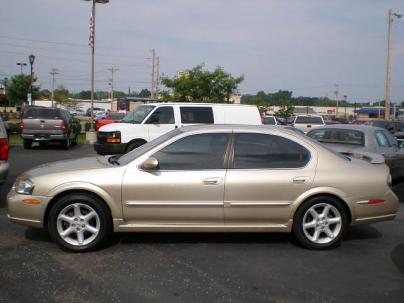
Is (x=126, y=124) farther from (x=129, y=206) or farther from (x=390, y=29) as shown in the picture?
(x=390, y=29)

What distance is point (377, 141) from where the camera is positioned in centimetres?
970

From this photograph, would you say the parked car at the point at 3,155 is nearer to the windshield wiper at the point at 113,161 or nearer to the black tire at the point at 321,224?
the windshield wiper at the point at 113,161

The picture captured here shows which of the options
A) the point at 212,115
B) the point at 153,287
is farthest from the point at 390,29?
the point at 153,287

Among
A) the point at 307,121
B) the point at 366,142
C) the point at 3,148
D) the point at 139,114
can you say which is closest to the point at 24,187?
the point at 3,148

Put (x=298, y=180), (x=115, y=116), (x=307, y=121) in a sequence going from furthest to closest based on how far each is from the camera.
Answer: (x=307, y=121) < (x=115, y=116) < (x=298, y=180)

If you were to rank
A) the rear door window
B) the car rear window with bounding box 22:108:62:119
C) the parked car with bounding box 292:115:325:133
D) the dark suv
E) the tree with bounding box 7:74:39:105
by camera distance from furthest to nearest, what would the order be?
the tree with bounding box 7:74:39:105, the parked car with bounding box 292:115:325:133, the car rear window with bounding box 22:108:62:119, the dark suv, the rear door window

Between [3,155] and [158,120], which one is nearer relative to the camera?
[3,155]

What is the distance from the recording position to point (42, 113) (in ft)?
62.2

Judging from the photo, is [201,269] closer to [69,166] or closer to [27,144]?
[69,166]

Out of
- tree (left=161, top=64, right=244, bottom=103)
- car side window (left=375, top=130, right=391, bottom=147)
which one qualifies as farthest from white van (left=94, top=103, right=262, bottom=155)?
tree (left=161, top=64, right=244, bottom=103)

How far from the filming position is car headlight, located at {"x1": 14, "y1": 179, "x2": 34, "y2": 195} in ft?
17.4

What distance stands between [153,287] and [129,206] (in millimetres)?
1228

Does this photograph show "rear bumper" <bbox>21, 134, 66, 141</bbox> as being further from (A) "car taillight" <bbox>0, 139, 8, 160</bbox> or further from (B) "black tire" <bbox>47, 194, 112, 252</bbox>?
(B) "black tire" <bbox>47, 194, 112, 252</bbox>

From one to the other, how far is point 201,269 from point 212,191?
0.94m
